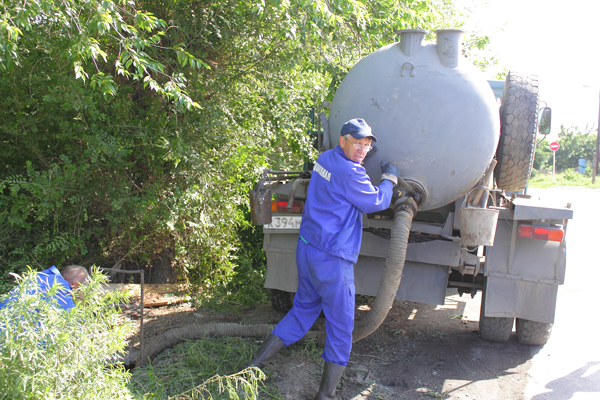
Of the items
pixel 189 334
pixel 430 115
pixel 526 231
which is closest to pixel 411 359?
pixel 526 231

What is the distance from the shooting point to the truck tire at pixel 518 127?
3.64 meters

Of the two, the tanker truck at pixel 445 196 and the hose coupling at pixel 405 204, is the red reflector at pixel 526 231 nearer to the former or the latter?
the tanker truck at pixel 445 196

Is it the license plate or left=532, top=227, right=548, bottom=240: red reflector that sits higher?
left=532, top=227, right=548, bottom=240: red reflector

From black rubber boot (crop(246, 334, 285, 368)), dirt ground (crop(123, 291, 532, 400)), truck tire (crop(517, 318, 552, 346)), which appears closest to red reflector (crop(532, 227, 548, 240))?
truck tire (crop(517, 318, 552, 346))

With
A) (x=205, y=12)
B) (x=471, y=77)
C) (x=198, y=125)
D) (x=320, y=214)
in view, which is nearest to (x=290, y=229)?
(x=320, y=214)

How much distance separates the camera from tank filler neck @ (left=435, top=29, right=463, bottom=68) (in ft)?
10.5

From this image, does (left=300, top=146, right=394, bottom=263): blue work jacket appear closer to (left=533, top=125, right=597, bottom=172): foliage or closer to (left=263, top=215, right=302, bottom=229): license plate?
(left=263, top=215, right=302, bottom=229): license plate

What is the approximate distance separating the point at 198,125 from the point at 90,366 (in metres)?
2.96

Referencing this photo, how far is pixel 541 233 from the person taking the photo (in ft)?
12.2

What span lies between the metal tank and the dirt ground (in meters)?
1.34

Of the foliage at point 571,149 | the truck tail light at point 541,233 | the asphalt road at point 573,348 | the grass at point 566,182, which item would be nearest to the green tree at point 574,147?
the foliage at point 571,149

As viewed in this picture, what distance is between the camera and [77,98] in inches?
154

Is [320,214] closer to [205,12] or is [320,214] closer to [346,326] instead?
[346,326]

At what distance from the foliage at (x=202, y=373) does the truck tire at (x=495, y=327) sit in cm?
205
